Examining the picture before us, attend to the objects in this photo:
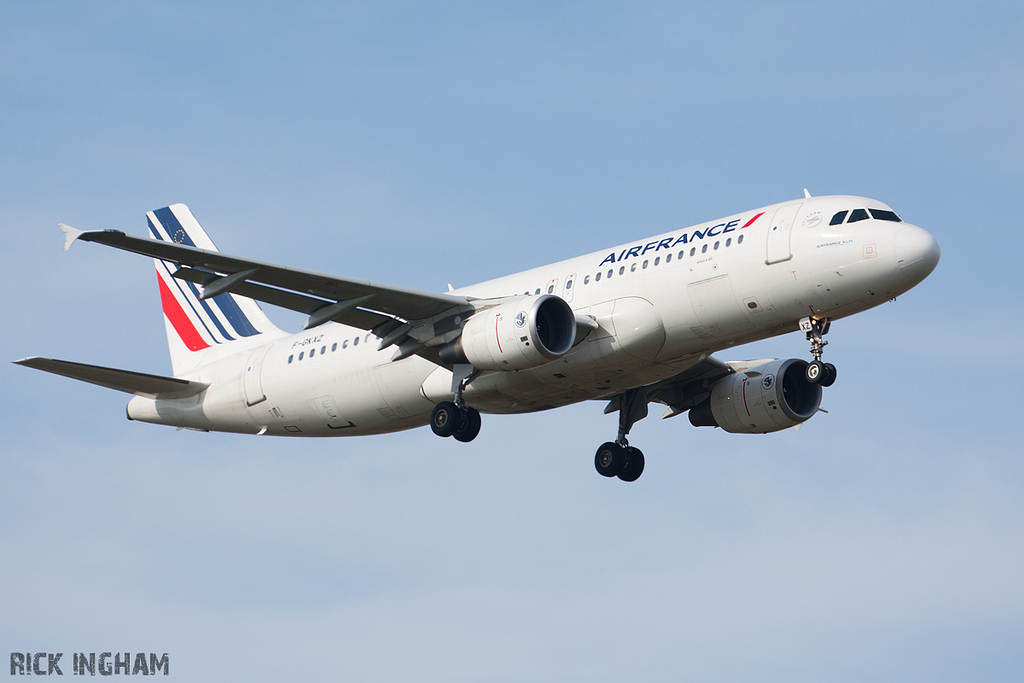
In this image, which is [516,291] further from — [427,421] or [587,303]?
[427,421]

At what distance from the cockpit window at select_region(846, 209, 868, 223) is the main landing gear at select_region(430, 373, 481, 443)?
994cm

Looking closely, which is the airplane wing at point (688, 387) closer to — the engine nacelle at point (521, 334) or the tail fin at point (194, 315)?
the engine nacelle at point (521, 334)

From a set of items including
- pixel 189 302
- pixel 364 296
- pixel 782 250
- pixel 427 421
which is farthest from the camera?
pixel 189 302

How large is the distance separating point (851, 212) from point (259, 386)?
1745 cm

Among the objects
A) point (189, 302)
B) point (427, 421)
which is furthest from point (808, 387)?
point (189, 302)

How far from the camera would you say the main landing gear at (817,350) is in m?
31.2

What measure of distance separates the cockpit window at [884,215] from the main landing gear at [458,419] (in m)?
10.4

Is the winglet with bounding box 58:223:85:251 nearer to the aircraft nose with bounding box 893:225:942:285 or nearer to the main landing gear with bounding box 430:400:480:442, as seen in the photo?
the main landing gear with bounding box 430:400:480:442

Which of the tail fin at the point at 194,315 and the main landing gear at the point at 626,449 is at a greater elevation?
the tail fin at the point at 194,315

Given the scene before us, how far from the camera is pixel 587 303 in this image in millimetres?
33281

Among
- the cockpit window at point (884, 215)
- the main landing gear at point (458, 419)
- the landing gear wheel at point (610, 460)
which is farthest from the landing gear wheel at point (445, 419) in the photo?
the cockpit window at point (884, 215)

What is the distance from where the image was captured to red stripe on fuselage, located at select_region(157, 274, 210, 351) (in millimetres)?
43344

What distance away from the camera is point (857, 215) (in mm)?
31062

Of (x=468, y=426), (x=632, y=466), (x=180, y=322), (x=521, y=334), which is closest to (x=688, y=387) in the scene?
(x=632, y=466)
